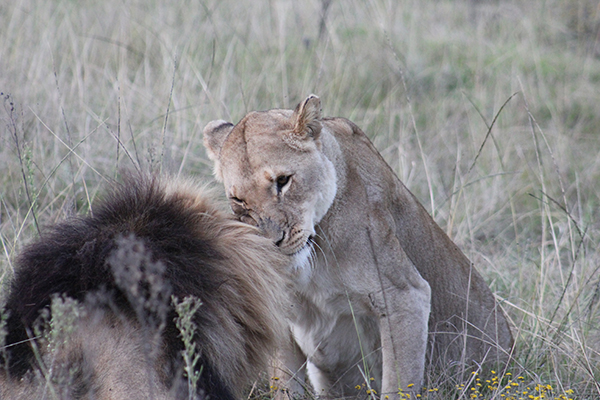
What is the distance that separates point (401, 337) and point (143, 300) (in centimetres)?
140

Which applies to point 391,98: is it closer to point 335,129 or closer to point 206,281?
point 335,129

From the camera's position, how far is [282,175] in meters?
2.73

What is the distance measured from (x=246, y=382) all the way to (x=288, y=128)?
41.4 inches

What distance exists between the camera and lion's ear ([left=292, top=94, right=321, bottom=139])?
283cm

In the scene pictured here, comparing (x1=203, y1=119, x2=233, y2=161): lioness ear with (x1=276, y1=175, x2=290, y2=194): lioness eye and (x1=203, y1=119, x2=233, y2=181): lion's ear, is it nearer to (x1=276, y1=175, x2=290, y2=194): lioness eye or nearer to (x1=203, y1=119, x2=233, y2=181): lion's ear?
(x1=203, y1=119, x2=233, y2=181): lion's ear

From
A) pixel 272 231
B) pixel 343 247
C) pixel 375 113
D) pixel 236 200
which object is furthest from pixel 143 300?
pixel 375 113

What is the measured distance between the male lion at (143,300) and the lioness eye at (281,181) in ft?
0.79

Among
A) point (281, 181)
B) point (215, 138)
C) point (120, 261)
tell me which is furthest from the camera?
point (215, 138)

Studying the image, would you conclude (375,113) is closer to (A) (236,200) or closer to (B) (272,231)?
(A) (236,200)

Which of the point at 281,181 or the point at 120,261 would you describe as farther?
the point at 281,181

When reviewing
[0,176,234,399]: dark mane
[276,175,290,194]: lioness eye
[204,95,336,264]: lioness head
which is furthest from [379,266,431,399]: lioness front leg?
[0,176,234,399]: dark mane

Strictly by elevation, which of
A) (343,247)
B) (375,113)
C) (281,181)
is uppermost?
(281,181)

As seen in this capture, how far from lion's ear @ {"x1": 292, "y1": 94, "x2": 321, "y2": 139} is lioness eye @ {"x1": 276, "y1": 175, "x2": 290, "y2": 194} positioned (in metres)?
0.21

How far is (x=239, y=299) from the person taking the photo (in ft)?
7.78
